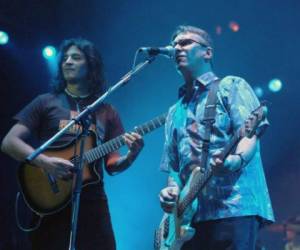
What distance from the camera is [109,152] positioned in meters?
3.36

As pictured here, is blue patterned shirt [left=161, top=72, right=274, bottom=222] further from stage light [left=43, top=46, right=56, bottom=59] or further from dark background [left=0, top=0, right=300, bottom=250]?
stage light [left=43, top=46, right=56, bottom=59]

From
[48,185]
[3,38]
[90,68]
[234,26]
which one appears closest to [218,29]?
[234,26]

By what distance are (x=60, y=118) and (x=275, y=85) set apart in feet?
10.5

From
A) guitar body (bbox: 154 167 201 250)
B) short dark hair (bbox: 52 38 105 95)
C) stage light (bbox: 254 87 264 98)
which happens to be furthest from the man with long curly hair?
stage light (bbox: 254 87 264 98)

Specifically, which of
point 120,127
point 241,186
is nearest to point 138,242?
point 120,127

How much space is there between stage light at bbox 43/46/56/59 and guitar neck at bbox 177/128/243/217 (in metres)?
3.41

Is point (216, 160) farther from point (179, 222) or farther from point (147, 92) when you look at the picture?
point (147, 92)

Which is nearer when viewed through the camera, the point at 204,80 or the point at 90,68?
the point at 204,80

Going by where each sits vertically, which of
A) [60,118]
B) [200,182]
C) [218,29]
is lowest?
[200,182]

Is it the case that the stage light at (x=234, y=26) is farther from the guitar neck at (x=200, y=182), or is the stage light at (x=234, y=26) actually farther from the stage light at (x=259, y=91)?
the guitar neck at (x=200, y=182)

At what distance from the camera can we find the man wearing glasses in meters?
2.36

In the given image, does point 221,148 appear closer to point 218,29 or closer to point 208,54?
point 208,54

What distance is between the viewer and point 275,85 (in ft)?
18.6

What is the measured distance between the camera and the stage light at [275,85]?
18.5 ft
